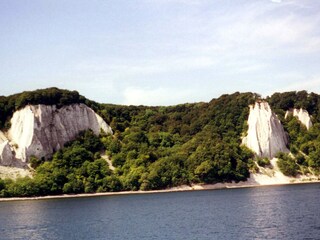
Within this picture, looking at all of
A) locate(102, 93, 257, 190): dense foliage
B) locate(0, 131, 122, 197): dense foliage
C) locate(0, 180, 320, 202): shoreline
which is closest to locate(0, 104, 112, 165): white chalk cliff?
locate(0, 131, 122, 197): dense foliage

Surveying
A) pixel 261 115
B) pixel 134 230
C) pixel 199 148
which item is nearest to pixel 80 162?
pixel 199 148

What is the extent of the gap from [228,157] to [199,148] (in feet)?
31.4

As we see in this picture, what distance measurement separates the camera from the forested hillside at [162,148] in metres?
134

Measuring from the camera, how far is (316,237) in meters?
49.6

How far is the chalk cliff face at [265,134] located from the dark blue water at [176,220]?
2064 inches

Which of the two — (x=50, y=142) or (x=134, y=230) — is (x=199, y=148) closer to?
(x=50, y=142)

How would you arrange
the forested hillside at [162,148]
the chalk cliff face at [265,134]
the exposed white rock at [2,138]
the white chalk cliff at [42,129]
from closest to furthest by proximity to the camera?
1. the forested hillside at [162,148]
2. the white chalk cliff at [42,129]
3. the exposed white rock at [2,138]
4. the chalk cliff face at [265,134]

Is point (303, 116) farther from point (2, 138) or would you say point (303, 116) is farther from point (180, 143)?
point (2, 138)

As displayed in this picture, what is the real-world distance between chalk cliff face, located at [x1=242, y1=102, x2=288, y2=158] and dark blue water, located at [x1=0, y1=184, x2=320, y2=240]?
2064 inches

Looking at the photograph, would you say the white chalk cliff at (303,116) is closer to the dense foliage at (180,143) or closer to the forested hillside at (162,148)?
the forested hillside at (162,148)

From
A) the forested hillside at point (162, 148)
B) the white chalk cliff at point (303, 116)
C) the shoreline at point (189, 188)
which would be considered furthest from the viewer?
the white chalk cliff at point (303, 116)

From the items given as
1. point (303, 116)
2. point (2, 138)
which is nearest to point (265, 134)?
point (303, 116)

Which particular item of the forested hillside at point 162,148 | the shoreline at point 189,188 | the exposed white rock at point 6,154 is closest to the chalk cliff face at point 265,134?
the forested hillside at point 162,148

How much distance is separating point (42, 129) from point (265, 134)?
6953 cm
